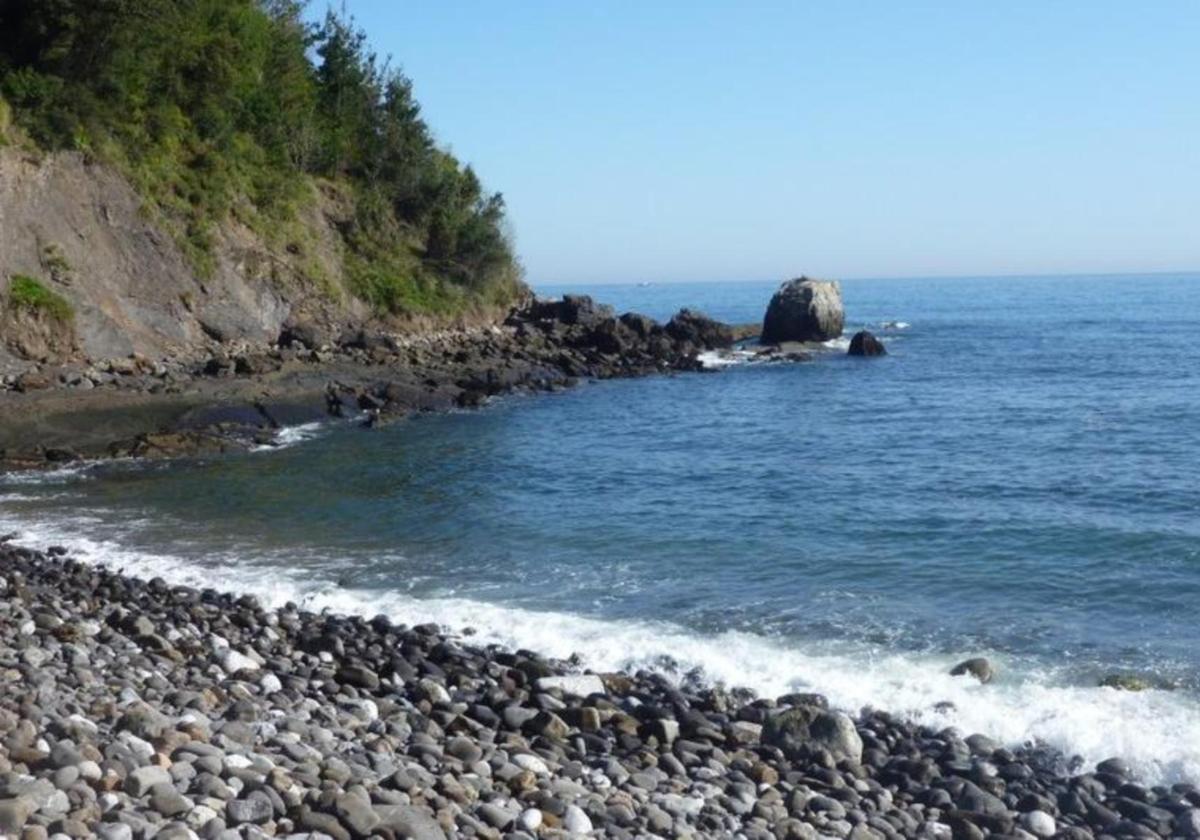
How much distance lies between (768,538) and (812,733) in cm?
891

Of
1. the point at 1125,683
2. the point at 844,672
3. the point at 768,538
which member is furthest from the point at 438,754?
the point at 768,538

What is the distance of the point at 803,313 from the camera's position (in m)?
60.0

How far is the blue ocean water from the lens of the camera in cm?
1366

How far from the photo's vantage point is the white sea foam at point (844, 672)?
1153 cm

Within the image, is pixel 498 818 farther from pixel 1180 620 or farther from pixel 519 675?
pixel 1180 620

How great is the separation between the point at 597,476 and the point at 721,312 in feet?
243

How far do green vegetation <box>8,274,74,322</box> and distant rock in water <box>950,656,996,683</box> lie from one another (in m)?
28.1

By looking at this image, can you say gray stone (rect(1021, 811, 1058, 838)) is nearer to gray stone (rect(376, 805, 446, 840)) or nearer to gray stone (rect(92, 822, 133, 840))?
gray stone (rect(376, 805, 446, 840))

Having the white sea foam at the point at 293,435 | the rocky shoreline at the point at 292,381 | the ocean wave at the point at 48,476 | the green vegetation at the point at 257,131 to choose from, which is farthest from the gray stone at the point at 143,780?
the green vegetation at the point at 257,131

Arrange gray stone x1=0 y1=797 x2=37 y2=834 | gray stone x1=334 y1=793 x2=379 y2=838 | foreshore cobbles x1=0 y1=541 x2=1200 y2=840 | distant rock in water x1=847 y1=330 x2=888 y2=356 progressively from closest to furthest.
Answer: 1. gray stone x1=0 y1=797 x2=37 y2=834
2. gray stone x1=334 y1=793 x2=379 y2=838
3. foreshore cobbles x1=0 y1=541 x2=1200 y2=840
4. distant rock in water x1=847 y1=330 x2=888 y2=356

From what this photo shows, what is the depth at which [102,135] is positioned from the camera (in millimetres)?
39312

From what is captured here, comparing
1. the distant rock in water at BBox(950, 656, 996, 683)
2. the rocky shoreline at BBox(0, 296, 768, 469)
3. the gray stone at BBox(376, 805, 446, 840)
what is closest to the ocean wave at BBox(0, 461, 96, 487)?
the rocky shoreline at BBox(0, 296, 768, 469)

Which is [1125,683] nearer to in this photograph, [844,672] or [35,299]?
[844,672]

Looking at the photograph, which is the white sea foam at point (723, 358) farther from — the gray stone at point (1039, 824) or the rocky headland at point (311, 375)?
the gray stone at point (1039, 824)
